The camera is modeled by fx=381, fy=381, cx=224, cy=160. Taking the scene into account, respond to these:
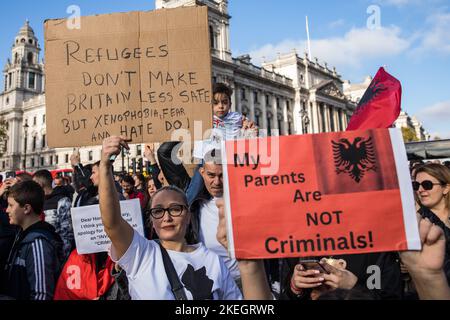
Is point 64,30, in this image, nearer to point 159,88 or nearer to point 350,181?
point 159,88

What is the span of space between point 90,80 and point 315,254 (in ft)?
6.67

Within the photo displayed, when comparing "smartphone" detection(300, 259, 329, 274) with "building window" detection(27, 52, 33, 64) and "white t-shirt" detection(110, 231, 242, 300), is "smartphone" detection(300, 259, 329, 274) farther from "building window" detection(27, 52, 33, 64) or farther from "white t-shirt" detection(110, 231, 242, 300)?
"building window" detection(27, 52, 33, 64)

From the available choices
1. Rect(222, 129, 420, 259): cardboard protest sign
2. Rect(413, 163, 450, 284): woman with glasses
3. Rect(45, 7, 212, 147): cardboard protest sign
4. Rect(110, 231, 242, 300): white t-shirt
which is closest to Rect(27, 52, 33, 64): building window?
Rect(45, 7, 212, 147): cardboard protest sign

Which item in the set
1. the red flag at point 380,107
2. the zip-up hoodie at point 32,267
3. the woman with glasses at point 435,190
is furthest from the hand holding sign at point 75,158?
the woman with glasses at point 435,190

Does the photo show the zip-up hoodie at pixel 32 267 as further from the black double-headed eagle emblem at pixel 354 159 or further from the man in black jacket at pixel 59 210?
the black double-headed eagle emblem at pixel 354 159

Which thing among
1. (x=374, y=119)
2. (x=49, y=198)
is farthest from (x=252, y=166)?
(x=49, y=198)

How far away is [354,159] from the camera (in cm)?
170

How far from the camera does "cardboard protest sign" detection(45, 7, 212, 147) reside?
2.75 m

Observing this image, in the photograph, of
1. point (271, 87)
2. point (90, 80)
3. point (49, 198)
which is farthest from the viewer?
point (271, 87)

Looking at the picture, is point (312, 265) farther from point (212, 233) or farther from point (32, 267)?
point (32, 267)

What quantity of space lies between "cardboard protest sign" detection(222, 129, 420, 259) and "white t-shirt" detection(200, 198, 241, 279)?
0.79 metres

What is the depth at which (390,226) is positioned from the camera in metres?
1.65

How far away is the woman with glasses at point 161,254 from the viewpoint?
194cm

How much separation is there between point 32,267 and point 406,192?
87.4 inches
